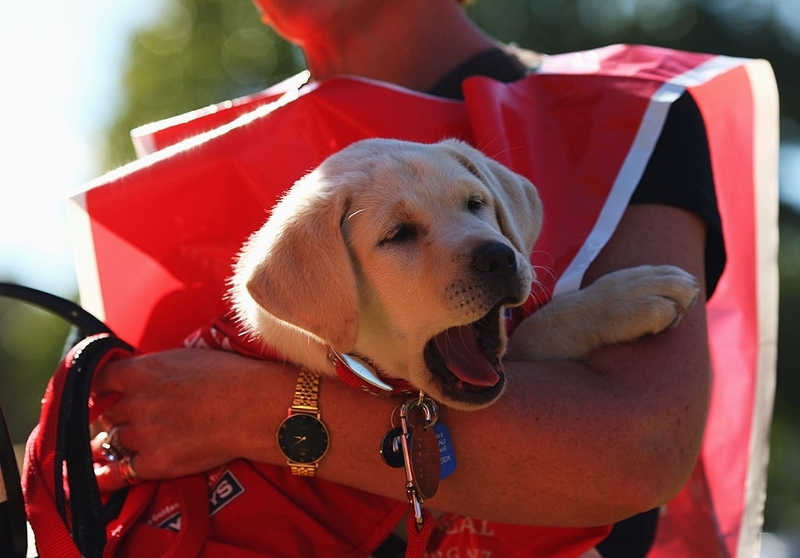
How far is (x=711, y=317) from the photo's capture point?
276 centimetres

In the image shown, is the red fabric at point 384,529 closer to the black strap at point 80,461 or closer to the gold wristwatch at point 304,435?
the gold wristwatch at point 304,435

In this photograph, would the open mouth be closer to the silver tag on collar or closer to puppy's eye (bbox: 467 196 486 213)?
the silver tag on collar

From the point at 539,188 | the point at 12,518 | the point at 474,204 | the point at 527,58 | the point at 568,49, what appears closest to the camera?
the point at 12,518

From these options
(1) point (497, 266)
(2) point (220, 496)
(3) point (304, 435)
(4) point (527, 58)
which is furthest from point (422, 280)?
(4) point (527, 58)

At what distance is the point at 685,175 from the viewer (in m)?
→ 2.20

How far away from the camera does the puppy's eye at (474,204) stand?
7.00 feet

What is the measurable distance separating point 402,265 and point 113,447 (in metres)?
0.86

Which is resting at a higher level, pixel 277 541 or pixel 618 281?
pixel 618 281

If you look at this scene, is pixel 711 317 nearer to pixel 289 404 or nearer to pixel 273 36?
pixel 289 404

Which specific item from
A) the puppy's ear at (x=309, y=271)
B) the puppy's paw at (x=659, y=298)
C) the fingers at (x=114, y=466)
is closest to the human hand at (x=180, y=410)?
the fingers at (x=114, y=466)

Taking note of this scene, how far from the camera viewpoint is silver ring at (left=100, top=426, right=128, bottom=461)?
85.0 inches

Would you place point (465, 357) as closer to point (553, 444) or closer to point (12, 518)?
point (553, 444)

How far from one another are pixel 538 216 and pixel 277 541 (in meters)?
1.00

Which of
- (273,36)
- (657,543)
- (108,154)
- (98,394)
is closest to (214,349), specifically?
(98,394)
